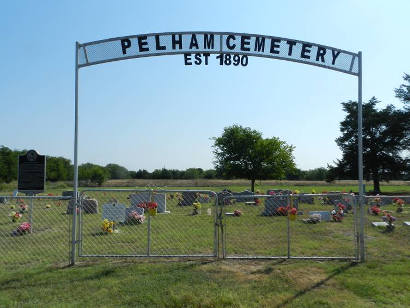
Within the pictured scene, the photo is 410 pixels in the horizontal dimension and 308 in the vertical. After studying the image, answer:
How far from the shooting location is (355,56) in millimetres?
8453

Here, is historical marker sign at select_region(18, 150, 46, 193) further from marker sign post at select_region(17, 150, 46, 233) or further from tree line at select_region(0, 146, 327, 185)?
tree line at select_region(0, 146, 327, 185)

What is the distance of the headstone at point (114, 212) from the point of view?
44.0 feet

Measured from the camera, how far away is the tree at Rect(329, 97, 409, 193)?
47.0 metres

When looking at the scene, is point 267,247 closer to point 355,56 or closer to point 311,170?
Result: point 355,56

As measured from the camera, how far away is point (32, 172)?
35.6 feet

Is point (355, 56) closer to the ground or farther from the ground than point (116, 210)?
farther from the ground

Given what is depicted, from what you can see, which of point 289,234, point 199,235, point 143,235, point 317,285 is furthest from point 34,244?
point 317,285

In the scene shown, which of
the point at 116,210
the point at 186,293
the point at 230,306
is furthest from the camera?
the point at 116,210

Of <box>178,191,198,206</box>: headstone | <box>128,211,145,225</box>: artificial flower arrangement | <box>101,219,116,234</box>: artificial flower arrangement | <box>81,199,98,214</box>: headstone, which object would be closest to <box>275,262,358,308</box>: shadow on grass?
<box>101,219,116,234</box>: artificial flower arrangement

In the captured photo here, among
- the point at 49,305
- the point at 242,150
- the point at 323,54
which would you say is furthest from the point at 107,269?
the point at 242,150

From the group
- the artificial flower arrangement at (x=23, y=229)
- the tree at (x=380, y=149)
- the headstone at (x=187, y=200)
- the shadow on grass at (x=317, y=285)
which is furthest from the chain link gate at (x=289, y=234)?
the tree at (x=380, y=149)

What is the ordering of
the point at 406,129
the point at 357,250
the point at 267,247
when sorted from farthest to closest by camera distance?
1. the point at 406,129
2. the point at 267,247
3. the point at 357,250

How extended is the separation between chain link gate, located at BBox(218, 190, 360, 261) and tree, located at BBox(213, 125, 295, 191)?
76.4 ft

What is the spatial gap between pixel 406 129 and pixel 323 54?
43307mm
